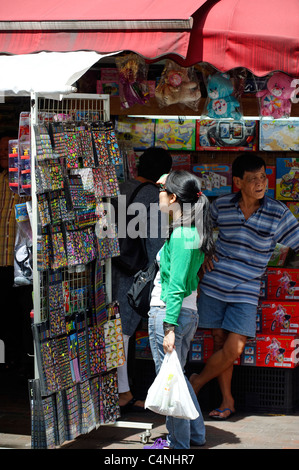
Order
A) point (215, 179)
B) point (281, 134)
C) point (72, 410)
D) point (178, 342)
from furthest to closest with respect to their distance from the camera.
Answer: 1. point (215, 179)
2. point (281, 134)
3. point (72, 410)
4. point (178, 342)

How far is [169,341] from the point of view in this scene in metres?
5.03

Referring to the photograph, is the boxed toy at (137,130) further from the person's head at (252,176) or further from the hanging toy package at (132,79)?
the person's head at (252,176)

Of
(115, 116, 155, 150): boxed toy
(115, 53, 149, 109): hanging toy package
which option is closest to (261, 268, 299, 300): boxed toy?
(115, 116, 155, 150): boxed toy

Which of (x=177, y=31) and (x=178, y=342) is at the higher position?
(x=177, y=31)

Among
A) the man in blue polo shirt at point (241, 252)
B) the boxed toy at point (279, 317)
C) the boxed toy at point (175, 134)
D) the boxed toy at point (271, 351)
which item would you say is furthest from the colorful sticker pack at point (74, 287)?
the boxed toy at point (175, 134)

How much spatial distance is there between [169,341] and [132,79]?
203 cm

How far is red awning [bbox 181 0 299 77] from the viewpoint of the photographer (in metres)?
5.38

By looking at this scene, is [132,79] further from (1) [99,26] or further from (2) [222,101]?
(2) [222,101]

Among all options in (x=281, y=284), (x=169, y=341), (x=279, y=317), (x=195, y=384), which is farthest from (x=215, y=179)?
(x=169, y=341)

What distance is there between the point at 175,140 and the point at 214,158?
39 centimetres

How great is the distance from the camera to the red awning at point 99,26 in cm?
552

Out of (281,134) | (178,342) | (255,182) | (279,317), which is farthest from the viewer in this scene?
(281,134)

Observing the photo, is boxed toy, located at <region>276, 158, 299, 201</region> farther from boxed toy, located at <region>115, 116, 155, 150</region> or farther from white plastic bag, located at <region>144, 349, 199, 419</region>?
white plastic bag, located at <region>144, 349, 199, 419</region>

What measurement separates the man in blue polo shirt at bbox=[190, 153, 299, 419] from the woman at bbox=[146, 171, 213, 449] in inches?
38.6
